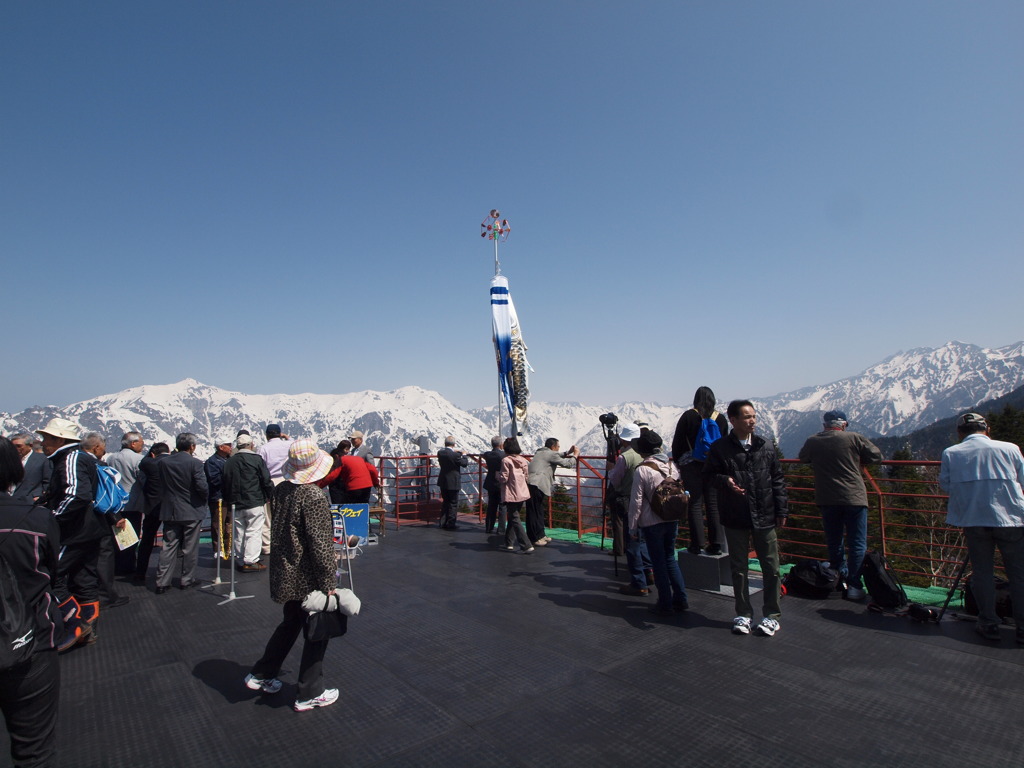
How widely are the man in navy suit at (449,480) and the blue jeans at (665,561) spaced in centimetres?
604

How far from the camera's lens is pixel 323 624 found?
11.6ft

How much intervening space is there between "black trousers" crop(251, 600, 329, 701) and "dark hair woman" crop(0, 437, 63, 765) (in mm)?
1324

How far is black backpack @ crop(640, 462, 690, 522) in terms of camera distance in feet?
17.5

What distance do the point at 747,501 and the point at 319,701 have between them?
11.8 feet

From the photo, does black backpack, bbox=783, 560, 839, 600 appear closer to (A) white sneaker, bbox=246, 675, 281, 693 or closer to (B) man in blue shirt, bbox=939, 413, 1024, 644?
(B) man in blue shirt, bbox=939, 413, 1024, 644

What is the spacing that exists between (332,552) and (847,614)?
4790 millimetres

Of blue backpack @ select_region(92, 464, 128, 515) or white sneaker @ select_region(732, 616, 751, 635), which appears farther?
blue backpack @ select_region(92, 464, 128, 515)

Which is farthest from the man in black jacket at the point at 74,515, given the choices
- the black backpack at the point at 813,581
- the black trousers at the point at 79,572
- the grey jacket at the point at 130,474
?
the black backpack at the point at 813,581

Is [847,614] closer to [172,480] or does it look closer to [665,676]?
[665,676]

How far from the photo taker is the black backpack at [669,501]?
5332 mm

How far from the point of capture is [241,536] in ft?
24.5

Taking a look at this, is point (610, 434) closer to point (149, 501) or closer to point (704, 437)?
point (704, 437)

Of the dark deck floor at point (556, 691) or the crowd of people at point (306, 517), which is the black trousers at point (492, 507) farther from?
the dark deck floor at point (556, 691)

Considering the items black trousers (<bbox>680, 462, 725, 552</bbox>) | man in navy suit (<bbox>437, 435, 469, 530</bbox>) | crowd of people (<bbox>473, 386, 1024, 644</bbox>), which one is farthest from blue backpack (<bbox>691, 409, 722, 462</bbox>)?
man in navy suit (<bbox>437, 435, 469, 530</bbox>)
